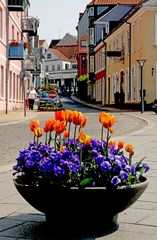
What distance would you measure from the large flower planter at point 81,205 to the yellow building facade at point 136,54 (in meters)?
28.4

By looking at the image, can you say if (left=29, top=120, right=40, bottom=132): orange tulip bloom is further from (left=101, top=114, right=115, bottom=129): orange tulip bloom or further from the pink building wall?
the pink building wall

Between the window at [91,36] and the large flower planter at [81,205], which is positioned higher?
the window at [91,36]

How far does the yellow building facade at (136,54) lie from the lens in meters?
37.7

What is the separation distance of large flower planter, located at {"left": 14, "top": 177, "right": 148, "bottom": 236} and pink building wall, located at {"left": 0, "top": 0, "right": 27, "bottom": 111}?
29.3 metres

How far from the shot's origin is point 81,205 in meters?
4.64

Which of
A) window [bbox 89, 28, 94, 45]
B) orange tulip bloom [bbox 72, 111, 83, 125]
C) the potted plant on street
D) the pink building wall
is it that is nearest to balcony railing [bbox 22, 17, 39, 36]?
the pink building wall

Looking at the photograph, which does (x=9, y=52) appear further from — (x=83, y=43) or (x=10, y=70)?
(x=83, y=43)

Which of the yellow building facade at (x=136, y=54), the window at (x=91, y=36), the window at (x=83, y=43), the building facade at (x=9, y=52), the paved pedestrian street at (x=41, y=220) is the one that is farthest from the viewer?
the window at (x=83, y=43)

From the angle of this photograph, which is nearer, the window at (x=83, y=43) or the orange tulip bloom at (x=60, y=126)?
the orange tulip bloom at (x=60, y=126)

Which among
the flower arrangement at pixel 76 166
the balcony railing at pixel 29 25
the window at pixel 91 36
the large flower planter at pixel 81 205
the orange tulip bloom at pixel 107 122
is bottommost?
the large flower planter at pixel 81 205

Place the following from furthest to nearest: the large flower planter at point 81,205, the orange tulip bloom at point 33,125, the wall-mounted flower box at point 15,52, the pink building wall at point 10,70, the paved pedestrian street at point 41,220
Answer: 1. the wall-mounted flower box at point 15,52
2. the pink building wall at point 10,70
3. the orange tulip bloom at point 33,125
4. the paved pedestrian street at point 41,220
5. the large flower planter at point 81,205

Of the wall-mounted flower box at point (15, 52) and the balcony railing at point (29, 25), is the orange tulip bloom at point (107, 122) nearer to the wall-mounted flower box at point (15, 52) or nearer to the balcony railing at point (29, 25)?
the wall-mounted flower box at point (15, 52)

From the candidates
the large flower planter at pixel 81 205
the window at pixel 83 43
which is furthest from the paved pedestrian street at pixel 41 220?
the window at pixel 83 43

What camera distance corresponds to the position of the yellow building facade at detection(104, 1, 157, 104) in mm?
37666
